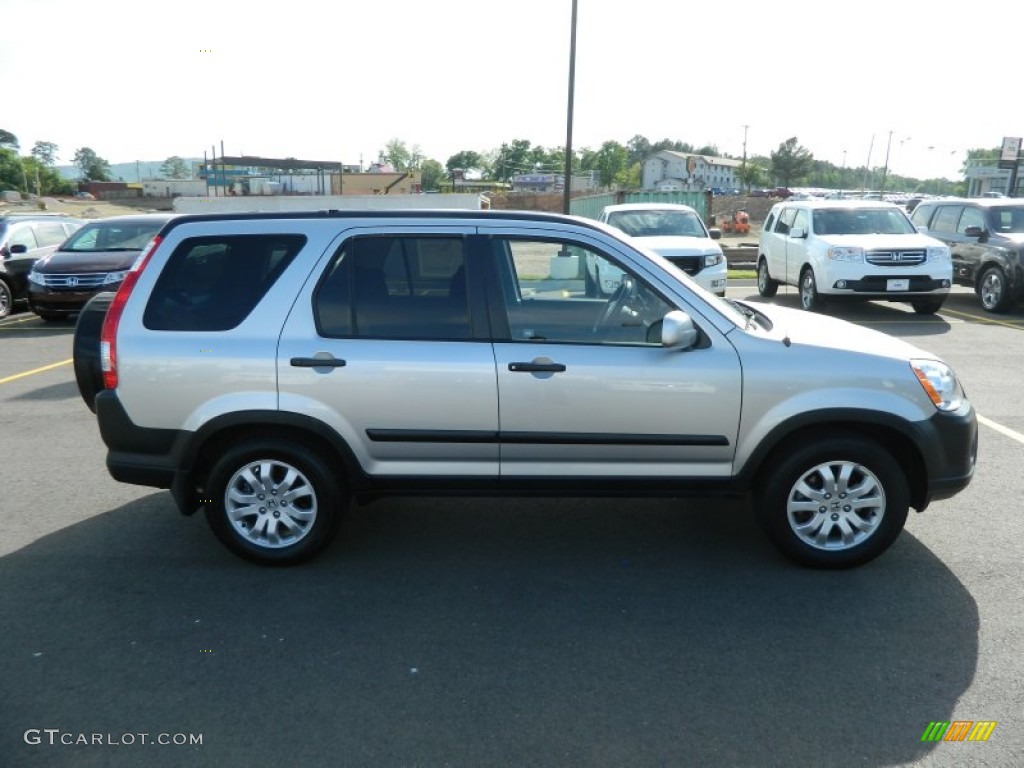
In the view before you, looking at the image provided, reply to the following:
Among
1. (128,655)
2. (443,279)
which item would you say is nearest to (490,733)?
(128,655)

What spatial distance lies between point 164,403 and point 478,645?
2.02 metres

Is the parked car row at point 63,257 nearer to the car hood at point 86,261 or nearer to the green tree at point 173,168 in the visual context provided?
the car hood at point 86,261

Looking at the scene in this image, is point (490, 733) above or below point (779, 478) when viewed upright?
below

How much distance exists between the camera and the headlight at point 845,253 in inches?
491

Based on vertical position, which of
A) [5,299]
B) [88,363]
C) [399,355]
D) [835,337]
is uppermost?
[835,337]

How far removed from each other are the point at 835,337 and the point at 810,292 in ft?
31.3

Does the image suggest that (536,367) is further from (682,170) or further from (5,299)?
(682,170)

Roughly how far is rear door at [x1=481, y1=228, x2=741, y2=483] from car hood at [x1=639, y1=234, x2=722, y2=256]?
325 inches

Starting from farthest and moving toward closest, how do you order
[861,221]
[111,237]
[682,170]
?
[682,170]
[111,237]
[861,221]

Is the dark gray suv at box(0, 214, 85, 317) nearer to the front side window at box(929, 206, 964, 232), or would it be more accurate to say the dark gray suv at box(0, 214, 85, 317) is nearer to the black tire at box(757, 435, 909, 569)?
the black tire at box(757, 435, 909, 569)

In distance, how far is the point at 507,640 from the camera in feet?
12.1

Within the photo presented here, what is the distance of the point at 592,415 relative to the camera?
420cm

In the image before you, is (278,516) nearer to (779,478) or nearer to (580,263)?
(580,263)

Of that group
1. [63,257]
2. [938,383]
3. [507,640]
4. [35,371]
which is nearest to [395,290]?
[507,640]
